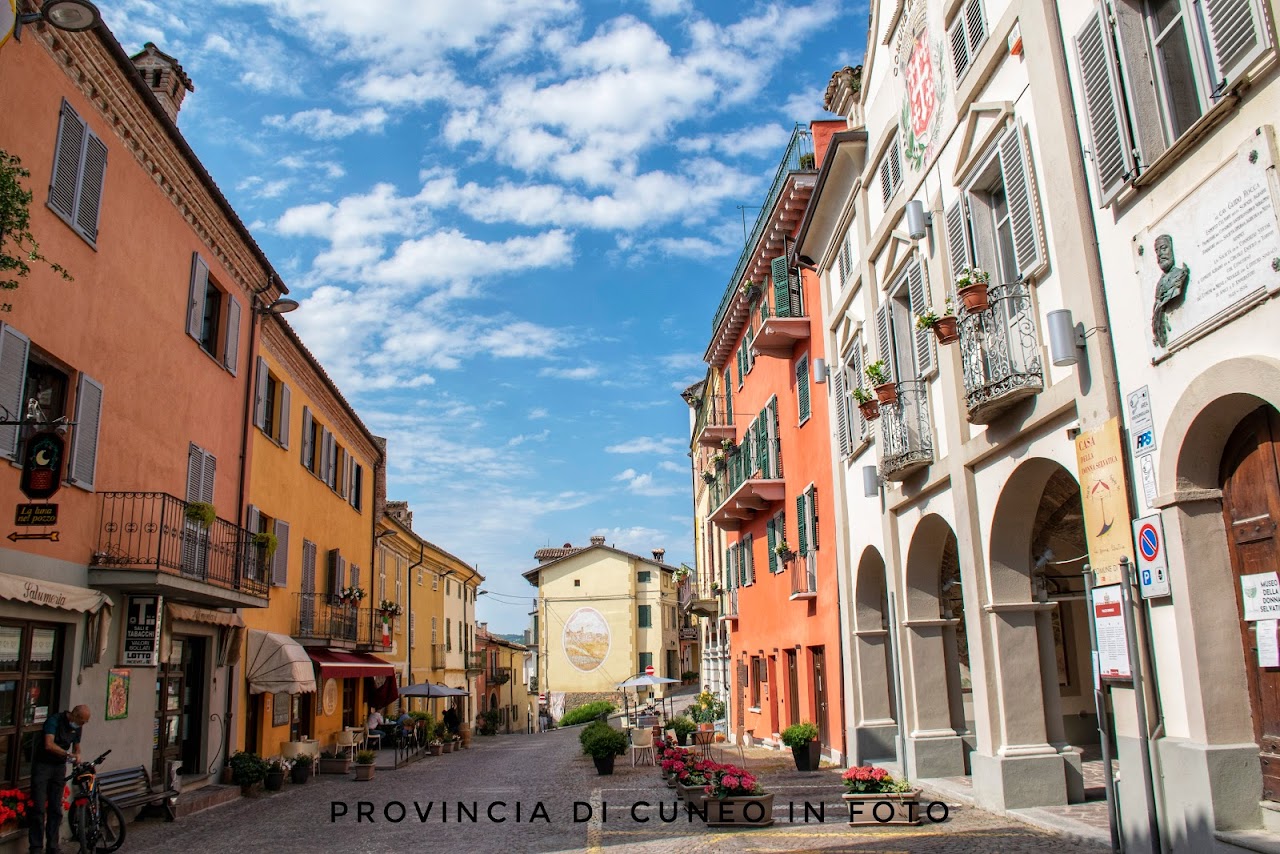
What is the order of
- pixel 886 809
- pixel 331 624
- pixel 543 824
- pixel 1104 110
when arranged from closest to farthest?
pixel 1104 110
pixel 886 809
pixel 543 824
pixel 331 624

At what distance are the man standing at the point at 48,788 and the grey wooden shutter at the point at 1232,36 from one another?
471 inches

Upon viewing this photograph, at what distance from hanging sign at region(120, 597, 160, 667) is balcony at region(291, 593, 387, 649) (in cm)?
891

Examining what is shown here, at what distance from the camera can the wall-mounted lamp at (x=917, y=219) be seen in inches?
483

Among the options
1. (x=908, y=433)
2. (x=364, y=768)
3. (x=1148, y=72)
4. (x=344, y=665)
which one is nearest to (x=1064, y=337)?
(x=1148, y=72)

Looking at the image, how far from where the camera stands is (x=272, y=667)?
61.8ft

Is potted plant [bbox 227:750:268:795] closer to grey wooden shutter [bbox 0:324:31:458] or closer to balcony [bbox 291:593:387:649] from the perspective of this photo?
balcony [bbox 291:593:387:649]

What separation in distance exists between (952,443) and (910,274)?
9.02 feet

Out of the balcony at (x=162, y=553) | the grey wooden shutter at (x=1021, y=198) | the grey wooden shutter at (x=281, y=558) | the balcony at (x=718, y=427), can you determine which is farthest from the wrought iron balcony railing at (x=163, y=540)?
the balcony at (x=718, y=427)

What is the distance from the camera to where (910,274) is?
1341 centimetres

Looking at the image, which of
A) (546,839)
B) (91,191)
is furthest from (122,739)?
(91,191)

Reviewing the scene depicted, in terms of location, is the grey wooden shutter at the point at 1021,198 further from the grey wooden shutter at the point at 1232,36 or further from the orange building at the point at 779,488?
the orange building at the point at 779,488

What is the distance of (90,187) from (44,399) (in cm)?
269

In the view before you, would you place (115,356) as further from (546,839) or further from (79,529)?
(546,839)

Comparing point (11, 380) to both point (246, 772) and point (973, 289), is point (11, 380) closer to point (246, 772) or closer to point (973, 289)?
point (246, 772)
